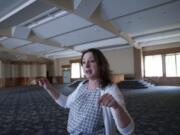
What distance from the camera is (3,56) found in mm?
22000

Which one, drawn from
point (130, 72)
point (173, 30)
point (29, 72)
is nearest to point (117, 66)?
point (130, 72)

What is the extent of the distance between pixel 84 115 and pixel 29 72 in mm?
24925

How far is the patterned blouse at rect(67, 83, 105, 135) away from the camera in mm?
1465

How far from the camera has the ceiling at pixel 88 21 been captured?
27.9ft

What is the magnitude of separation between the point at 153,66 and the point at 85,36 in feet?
22.8

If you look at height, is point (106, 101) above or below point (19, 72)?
below

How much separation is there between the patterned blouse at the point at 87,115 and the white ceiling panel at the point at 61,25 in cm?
938

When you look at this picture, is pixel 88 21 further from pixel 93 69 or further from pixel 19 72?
pixel 19 72

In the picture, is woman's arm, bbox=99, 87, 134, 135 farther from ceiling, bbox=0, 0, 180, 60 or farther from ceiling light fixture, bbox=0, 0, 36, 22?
ceiling light fixture, bbox=0, 0, 36, 22

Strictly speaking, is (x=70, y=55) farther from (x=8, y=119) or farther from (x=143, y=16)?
(x=8, y=119)

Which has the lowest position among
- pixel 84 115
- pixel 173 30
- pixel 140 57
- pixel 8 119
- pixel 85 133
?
pixel 8 119

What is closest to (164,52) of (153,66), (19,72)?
(153,66)

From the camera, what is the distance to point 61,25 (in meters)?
12.2

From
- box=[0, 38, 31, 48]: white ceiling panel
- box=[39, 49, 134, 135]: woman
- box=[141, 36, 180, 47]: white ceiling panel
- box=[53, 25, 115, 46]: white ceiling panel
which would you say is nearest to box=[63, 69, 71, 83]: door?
box=[0, 38, 31, 48]: white ceiling panel
